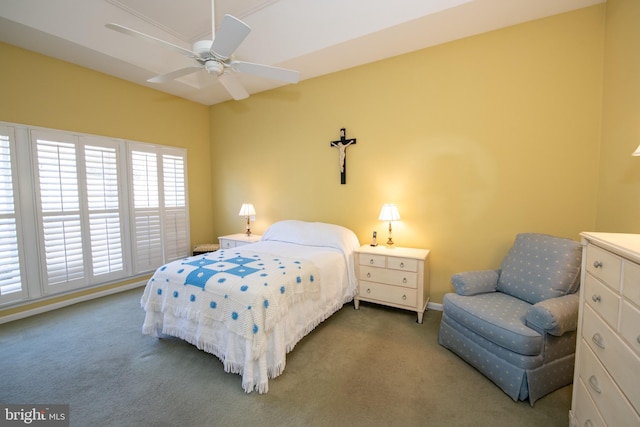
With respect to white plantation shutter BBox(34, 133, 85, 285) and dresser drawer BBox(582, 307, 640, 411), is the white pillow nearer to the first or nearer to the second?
dresser drawer BBox(582, 307, 640, 411)

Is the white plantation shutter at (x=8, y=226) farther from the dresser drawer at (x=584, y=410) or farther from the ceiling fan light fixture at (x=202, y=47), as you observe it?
the dresser drawer at (x=584, y=410)

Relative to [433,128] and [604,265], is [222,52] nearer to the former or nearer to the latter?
[433,128]

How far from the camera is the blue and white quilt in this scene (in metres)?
1.86

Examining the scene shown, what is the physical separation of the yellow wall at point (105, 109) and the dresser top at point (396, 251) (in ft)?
10.7

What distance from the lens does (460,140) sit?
9.41ft

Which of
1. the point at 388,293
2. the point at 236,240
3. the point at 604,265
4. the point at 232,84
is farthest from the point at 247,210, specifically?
the point at 604,265

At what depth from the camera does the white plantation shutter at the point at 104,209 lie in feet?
11.1

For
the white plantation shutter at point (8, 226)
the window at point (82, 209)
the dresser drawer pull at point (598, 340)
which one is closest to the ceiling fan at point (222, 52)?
the window at point (82, 209)

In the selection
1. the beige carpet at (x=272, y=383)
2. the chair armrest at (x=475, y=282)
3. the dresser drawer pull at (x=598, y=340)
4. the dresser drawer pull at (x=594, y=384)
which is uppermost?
the dresser drawer pull at (x=598, y=340)

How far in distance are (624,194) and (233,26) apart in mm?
3117

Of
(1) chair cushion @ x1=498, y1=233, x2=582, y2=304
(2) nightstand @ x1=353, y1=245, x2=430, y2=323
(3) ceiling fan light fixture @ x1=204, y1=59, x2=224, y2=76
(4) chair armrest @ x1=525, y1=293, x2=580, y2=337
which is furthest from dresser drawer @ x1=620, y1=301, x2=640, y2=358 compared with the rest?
(3) ceiling fan light fixture @ x1=204, y1=59, x2=224, y2=76

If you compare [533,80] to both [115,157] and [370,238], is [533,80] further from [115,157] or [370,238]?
[115,157]

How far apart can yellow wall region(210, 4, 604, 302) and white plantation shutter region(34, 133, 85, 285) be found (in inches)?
102

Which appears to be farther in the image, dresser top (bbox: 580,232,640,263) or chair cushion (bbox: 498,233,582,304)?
chair cushion (bbox: 498,233,582,304)
